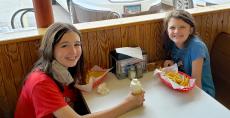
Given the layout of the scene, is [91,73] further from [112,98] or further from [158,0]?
[158,0]

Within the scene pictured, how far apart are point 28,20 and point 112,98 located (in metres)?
1.76

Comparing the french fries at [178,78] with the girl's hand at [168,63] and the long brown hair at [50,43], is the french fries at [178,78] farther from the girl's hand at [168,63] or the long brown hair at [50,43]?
the long brown hair at [50,43]

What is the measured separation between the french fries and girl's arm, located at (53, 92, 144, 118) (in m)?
0.25

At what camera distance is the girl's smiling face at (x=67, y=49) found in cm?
125

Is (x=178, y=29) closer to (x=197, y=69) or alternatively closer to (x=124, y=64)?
(x=197, y=69)

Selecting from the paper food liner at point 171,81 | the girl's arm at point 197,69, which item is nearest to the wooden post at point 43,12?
the paper food liner at point 171,81

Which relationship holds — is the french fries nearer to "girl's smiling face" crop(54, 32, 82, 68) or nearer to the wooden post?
"girl's smiling face" crop(54, 32, 82, 68)

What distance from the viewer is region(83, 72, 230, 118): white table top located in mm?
1188

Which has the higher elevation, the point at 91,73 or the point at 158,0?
the point at 158,0

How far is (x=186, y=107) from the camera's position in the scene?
1.23 metres

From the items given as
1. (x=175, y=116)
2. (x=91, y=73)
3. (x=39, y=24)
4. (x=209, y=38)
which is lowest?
(x=175, y=116)

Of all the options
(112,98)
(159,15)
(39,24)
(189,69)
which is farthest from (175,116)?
(39,24)

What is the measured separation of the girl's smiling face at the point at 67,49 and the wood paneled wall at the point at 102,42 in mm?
276

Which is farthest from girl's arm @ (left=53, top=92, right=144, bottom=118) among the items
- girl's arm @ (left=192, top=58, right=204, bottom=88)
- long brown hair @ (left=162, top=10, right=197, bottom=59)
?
long brown hair @ (left=162, top=10, right=197, bottom=59)
